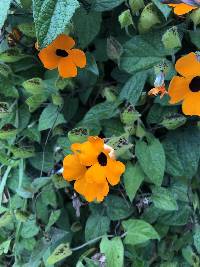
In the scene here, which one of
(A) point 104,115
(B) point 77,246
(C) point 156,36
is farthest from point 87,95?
(B) point 77,246

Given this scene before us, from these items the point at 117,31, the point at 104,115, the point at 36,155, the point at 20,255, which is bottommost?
the point at 20,255

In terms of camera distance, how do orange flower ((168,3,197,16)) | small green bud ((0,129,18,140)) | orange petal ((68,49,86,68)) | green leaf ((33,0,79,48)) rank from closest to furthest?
green leaf ((33,0,79,48))
orange flower ((168,3,197,16))
orange petal ((68,49,86,68))
small green bud ((0,129,18,140))

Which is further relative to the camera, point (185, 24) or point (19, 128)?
point (19, 128)

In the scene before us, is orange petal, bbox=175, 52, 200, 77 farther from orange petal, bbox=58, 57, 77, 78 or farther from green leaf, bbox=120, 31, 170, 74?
orange petal, bbox=58, 57, 77, 78

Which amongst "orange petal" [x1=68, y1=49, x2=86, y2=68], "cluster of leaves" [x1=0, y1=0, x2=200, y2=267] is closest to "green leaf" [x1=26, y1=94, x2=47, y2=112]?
"cluster of leaves" [x1=0, y1=0, x2=200, y2=267]

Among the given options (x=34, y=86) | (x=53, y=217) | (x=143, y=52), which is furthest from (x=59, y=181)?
(x=143, y=52)

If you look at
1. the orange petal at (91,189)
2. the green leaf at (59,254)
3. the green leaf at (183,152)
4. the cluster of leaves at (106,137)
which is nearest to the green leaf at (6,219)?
the cluster of leaves at (106,137)

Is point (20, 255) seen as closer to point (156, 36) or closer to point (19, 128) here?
point (19, 128)
